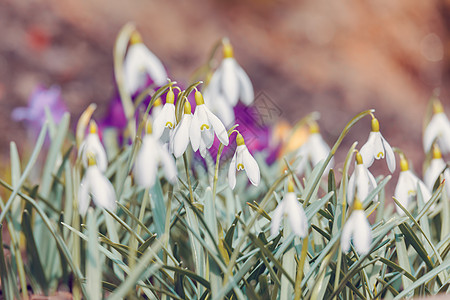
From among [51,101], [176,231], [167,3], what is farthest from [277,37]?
[176,231]

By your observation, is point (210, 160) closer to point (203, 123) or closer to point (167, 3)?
point (203, 123)

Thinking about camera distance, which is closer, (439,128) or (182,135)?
(182,135)

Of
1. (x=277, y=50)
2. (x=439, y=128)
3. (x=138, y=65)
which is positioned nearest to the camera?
(x=439, y=128)

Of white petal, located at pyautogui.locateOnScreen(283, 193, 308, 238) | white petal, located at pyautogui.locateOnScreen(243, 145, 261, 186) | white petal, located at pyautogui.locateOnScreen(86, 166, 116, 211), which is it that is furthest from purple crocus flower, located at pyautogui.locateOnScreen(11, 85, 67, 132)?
white petal, located at pyautogui.locateOnScreen(283, 193, 308, 238)

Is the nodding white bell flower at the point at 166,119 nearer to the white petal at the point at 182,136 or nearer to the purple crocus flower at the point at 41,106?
the white petal at the point at 182,136

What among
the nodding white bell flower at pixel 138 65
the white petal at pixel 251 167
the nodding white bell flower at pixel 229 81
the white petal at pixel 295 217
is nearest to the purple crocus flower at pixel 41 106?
the nodding white bell flower at pixel 138 65

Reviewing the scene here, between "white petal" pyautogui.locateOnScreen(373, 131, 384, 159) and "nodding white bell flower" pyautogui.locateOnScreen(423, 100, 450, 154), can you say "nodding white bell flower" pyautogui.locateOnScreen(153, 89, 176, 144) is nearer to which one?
"white petal" pyautogui.locateOnScreen(373, 131, 384, 159)


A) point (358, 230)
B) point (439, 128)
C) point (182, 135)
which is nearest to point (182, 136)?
point (182, 135)

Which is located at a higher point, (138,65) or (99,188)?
(138,65)

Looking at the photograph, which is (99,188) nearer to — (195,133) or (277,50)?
(195,133)
